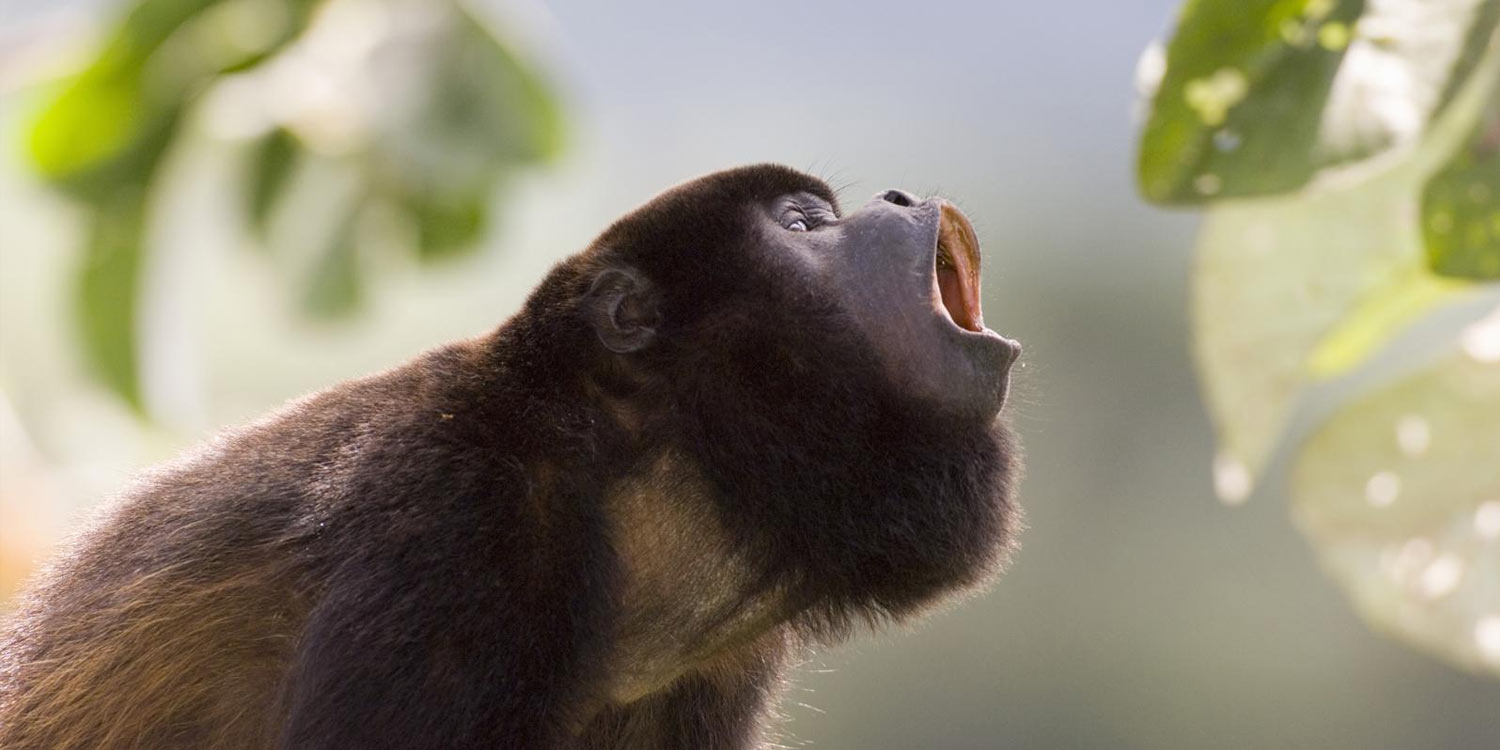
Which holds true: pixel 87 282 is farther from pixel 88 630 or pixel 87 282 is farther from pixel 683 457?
pixel 683 457

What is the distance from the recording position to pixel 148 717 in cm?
235

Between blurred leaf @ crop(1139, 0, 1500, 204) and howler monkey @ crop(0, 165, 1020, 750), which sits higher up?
blurred leaf @ crop(1139, 0, 1500, 204)

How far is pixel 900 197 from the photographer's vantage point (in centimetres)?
271

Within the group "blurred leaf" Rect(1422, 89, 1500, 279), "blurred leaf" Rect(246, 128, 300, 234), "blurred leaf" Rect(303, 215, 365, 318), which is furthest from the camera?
"blurred leaf" Rect(303, 215, 365, 318)

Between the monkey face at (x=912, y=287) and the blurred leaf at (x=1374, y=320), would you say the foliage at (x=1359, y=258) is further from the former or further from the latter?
the monkey face at (x=912, y=287)

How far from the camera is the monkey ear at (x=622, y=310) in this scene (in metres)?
2.52

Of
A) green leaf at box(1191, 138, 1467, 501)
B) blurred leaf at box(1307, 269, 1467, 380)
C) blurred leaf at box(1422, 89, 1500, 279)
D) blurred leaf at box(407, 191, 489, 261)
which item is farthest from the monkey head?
blurred leaf at box(407, 191, 489, 261)

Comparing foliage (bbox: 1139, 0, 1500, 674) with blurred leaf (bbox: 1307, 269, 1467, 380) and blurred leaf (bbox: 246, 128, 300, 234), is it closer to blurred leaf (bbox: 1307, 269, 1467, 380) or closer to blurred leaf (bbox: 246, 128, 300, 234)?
blurred leaf (bbox: 1307, 269, 1467, 380)

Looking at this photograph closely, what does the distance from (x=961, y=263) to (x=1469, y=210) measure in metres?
0.90

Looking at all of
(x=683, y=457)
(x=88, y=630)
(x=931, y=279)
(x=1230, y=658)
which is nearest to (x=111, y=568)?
(x=88, y=630)

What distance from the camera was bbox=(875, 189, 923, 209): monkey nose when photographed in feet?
8.78

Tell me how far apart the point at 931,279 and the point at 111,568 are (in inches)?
53.0

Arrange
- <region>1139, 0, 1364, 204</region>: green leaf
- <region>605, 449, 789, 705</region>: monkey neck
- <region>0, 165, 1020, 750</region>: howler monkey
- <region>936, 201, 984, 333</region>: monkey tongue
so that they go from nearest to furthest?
1. <region>1139, 0, 1364, 204</region>: green leaf
2. <region>0, 165, 1020, 750</region>: howler monkey
3. <region>605, 449, 789, 705</region>: monkey neck
4. <region>936, 201, 984, 333</region>: monkey tongue

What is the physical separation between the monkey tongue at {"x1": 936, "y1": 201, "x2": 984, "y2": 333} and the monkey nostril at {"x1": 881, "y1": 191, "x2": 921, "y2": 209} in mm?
63
